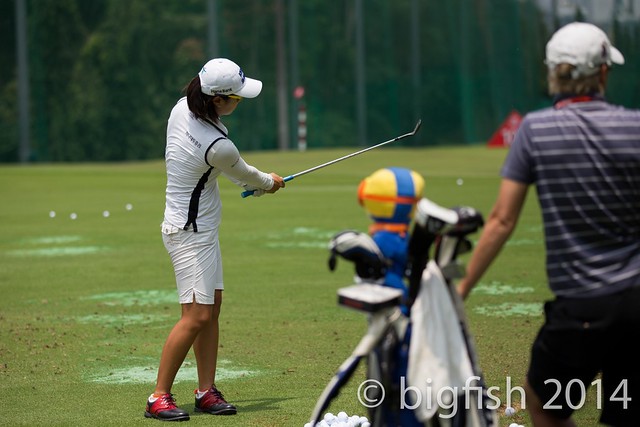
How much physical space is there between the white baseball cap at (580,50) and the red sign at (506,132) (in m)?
31.7

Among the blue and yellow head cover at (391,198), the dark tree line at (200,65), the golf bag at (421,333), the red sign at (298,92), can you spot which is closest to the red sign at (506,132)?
the dark tree line at (200,65)

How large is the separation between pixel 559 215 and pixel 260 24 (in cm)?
3684

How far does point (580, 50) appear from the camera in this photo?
4.41 metres

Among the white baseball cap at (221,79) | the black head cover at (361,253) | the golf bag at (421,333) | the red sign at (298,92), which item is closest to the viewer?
the golf bag at (421,333)

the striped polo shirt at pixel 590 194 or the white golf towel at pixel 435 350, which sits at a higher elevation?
the striped polo shirt at pixel 590 194

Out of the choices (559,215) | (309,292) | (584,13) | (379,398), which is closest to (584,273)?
(559,215)

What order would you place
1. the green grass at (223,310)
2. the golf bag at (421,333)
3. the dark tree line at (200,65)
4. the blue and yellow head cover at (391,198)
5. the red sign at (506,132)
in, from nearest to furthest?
the golf bag at (421,333) → the blue and yellow head cover at (391,198) → the green grass at (223,310) → the red sign at (506,132) → the dark tree line at (200,65)

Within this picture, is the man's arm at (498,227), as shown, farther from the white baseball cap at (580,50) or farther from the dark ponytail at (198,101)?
the dark ponytail at (198,101)

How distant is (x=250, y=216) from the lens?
1894 cm

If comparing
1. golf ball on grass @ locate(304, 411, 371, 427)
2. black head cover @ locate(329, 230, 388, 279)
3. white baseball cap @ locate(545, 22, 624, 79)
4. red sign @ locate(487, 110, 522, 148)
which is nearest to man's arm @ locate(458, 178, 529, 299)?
black head cover @ locate(329, 230, 388, 279)

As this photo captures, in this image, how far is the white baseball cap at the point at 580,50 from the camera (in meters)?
4.41

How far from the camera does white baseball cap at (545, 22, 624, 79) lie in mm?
4410

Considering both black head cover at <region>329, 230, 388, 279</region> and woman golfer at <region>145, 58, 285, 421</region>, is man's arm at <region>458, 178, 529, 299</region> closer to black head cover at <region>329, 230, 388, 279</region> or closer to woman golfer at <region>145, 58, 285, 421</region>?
black head cover at <region>329, 230, 388, 279</region>

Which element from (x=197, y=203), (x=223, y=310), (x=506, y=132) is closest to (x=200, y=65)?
(x=506, y=132)
